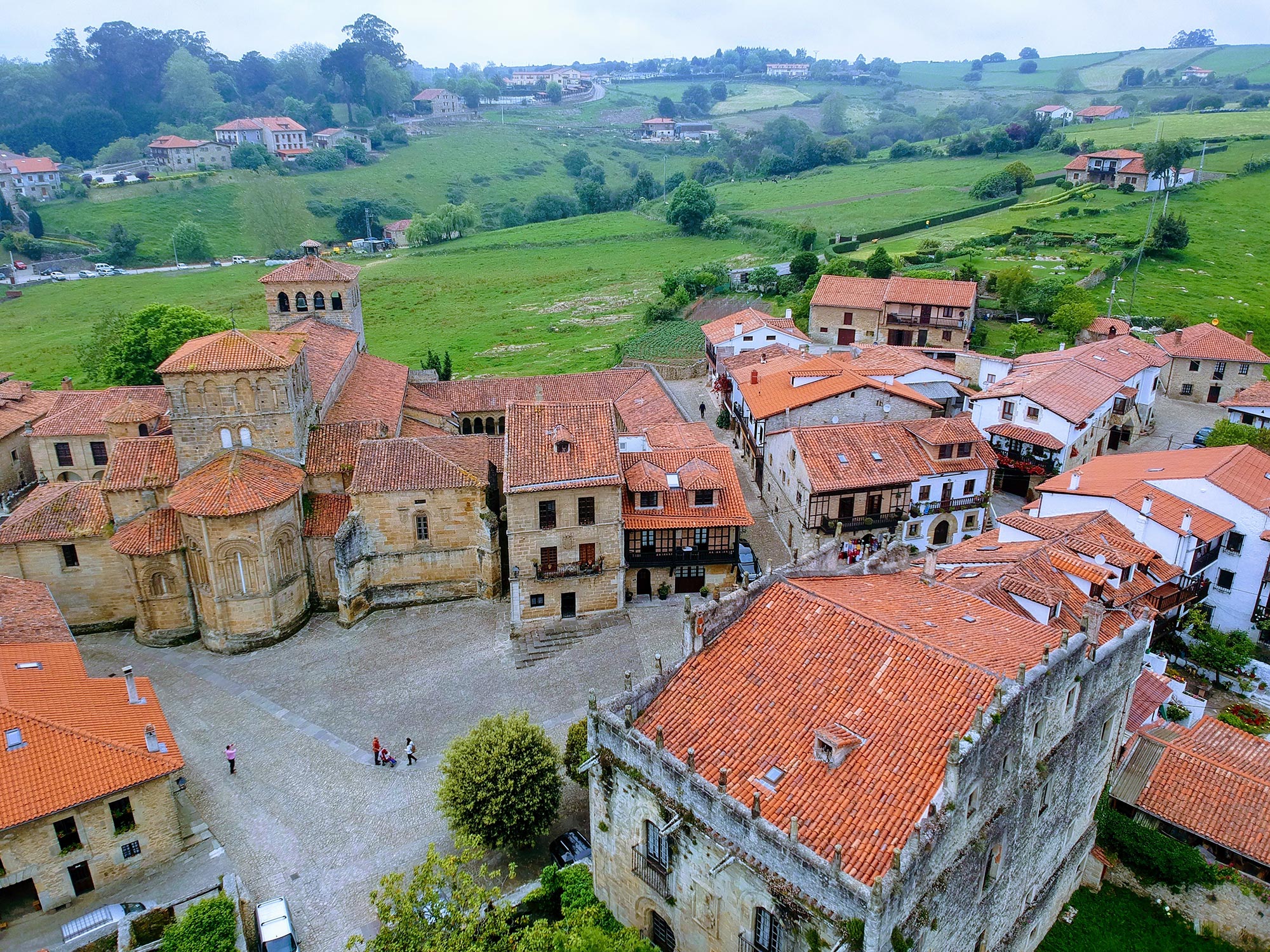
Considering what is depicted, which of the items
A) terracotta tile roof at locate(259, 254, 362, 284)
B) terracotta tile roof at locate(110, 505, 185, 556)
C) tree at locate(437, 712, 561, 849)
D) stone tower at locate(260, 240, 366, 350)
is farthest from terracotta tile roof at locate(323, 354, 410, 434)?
tree at locate(437, 712, 561, 849)

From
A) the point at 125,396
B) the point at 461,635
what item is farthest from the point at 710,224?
the point at 461,635

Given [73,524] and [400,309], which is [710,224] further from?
[73,524]

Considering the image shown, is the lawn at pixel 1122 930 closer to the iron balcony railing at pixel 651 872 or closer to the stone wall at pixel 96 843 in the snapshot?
the iron balcony railing at pixel 651 872

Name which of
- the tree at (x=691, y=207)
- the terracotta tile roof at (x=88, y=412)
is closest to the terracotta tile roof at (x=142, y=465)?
the terracotta tile roof at (x=88, y=412)

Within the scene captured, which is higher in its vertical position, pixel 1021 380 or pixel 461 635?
pixel 1021 380

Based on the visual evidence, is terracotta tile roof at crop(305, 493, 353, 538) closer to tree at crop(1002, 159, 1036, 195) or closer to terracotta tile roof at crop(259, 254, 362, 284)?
terracotta tile roof at crop(259, 254, 362, 284)

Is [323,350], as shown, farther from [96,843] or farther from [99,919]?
[99,919]

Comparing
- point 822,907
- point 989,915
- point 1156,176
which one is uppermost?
point 1156,176
